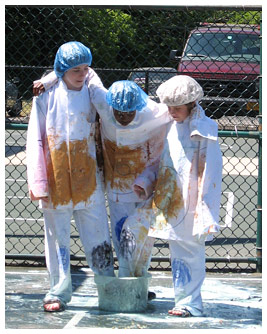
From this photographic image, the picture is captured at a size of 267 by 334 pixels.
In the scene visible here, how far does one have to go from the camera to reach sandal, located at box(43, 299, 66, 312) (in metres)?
4.85

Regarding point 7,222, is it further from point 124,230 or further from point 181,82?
point 181,82

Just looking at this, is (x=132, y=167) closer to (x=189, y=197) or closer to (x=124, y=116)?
(x=124, y=116)

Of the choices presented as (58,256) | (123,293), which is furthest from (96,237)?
(123,293)

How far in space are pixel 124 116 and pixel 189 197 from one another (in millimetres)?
643

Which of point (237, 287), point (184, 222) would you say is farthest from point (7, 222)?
point (184, 222)

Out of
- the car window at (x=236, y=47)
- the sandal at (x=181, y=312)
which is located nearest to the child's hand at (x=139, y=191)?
the sandal at (x=181, y=312)

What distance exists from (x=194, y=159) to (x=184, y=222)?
0.38 metres

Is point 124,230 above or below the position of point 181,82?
below

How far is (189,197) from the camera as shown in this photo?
4.62m

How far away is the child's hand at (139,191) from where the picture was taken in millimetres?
4805

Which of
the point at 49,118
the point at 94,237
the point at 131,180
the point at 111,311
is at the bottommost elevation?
the point at 111,311

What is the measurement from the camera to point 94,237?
4934 millimetres

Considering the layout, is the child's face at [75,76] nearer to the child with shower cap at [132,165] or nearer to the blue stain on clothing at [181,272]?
the child with shower cap at [132,165]

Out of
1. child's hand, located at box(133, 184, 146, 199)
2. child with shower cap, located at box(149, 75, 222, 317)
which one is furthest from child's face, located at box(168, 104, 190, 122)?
child's hand, located at box(133, 184, 146, 199)
